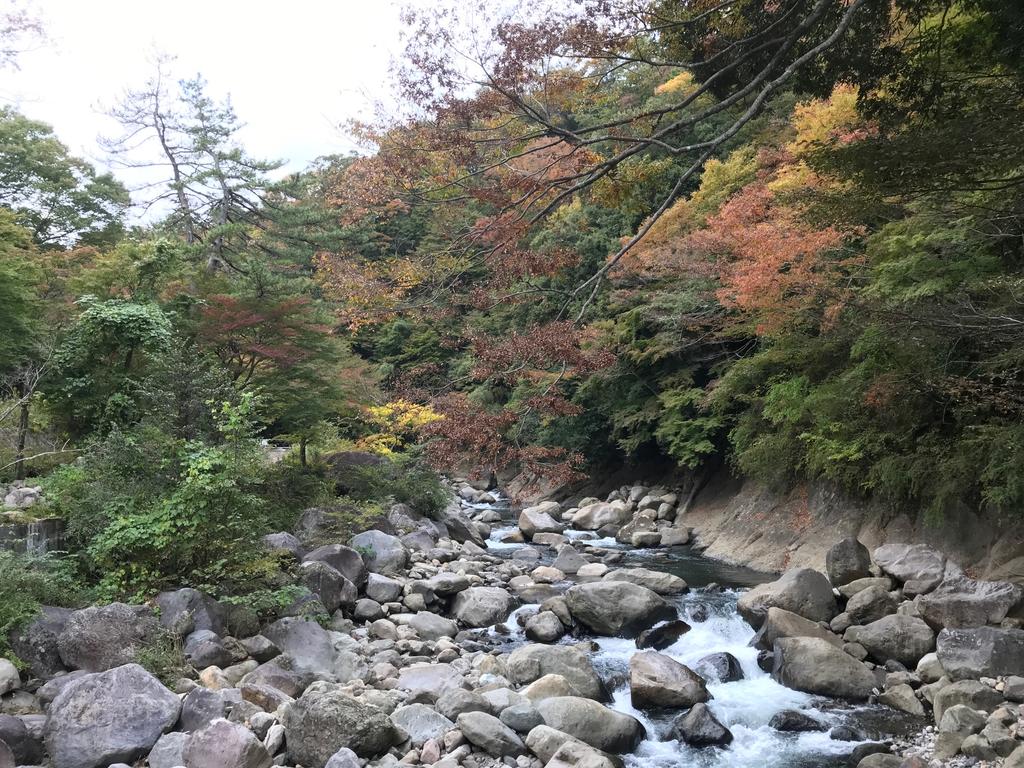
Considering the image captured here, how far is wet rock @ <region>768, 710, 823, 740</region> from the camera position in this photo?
265 inches

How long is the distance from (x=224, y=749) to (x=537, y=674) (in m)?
3.32

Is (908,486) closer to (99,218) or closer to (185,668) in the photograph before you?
(185,668)

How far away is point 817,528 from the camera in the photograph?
42.3ft

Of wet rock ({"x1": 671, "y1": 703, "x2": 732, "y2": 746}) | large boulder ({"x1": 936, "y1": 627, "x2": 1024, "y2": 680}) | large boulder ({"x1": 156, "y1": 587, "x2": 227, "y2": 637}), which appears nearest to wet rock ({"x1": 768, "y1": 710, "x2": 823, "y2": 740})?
wet rock ({"x1": 671, "y1": 703, "x2": 732, "y2": 746})

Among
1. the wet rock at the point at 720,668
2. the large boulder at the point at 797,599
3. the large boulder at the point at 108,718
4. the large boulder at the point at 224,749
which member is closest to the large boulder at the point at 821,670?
the wet rock at the point at 720,668

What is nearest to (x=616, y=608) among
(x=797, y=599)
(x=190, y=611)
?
(x=797, y=599)

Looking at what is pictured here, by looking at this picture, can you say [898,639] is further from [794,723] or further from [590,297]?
[590,297]

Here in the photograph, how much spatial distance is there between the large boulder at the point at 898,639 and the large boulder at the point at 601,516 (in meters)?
10.1

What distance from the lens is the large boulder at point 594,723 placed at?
636 cm

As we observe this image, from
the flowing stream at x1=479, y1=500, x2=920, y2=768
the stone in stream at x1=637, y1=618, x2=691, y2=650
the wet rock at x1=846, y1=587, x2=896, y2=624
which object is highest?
the wet rock at x1=846, y1=587, x2=896, y2=624

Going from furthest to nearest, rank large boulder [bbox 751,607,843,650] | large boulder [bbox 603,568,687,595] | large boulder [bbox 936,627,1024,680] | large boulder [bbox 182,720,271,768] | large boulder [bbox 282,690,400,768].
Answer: large boulder [bbox 603,568,687,595]
large boulder [bbox 751,607,843,650]
large boulder [bbox 936,627,1024,680]
large boulder [bbox 282,690,400,768]
large boulder [bbox 182,720,271,768]

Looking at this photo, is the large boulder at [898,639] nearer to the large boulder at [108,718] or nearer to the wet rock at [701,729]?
the wet rock at [701,729]

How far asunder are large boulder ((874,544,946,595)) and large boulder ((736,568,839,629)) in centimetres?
100

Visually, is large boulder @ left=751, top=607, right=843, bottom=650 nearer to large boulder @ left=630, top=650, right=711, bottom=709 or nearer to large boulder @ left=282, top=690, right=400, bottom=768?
large boulder @ left=630, top=650, right=711, bottom=709
